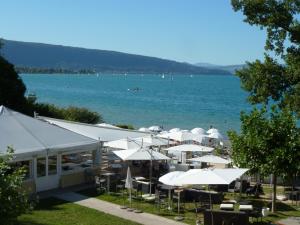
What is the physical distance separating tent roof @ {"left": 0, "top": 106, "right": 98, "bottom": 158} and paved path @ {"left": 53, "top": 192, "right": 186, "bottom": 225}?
216 centimetres

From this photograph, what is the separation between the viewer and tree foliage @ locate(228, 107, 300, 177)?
1722 centimetres

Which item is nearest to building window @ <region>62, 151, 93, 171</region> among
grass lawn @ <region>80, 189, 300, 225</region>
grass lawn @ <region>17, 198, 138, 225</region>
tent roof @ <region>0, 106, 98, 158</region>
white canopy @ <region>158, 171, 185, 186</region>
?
tent roof @ <region>0, 106, 98, 158</region>

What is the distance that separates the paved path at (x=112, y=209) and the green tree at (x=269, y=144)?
145 inches

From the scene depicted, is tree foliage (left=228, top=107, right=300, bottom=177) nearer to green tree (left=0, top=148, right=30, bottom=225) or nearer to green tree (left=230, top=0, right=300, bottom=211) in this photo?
green tree (left=230, top=0, right=300, bottom=211)

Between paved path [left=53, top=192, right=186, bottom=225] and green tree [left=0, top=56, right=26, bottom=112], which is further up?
green tree [left=0, top=56, right=26, bottom=112]

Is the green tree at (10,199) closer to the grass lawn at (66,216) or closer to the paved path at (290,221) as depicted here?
the grass lawn at (66,216)

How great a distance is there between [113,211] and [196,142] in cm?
1926

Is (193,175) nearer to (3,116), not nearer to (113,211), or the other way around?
(113,211)

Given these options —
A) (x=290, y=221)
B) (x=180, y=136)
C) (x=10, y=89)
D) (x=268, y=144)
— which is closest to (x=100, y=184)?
(x=268, y=144)

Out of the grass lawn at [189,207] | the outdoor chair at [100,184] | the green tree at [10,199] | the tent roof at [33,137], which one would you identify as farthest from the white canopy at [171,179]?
the green tree at [10,199]

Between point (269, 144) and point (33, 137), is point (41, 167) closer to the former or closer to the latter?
point (33, 137)

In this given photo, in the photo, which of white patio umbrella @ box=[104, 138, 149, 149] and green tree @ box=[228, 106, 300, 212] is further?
white patio umbrella @ box=[104, 138, 149, 149]

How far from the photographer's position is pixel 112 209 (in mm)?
18094

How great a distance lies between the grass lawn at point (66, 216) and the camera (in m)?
15.9
